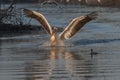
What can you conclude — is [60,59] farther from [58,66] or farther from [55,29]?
[55,29]

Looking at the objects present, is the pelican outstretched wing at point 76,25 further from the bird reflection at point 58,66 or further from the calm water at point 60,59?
the bird reflection at point 58,66

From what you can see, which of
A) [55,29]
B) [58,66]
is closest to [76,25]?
[55,29]

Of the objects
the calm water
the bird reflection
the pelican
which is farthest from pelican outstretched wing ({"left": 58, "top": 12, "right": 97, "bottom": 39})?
the bird reflection

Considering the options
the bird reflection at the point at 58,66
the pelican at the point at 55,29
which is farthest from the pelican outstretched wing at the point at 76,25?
the bird reflection at the point at 58,66

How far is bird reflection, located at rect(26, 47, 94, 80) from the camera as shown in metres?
17.1

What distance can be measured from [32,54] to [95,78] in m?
8.63

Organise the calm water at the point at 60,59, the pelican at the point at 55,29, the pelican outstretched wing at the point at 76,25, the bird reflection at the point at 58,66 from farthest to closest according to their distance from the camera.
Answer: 1. the pelican at the point at 55,29
2. the pelican outstretched wing at the point at 76,25
3. the calm water at the point at 60,59
4. the bird reflection at the point at 58,66

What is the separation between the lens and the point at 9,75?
17406 mm

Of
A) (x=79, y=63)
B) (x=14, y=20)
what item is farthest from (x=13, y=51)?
(x=14, y=20)

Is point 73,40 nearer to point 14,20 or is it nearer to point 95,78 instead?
point 14,20

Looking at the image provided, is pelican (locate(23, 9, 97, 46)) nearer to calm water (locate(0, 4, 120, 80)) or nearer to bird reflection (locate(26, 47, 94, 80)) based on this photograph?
calm water (locate(0, 4, 120, 80))

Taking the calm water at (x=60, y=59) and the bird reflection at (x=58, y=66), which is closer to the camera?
the bird reflection at (x=58, y=66)

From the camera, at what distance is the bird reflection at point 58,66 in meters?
17.1

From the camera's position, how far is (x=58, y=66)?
64.3 ft
